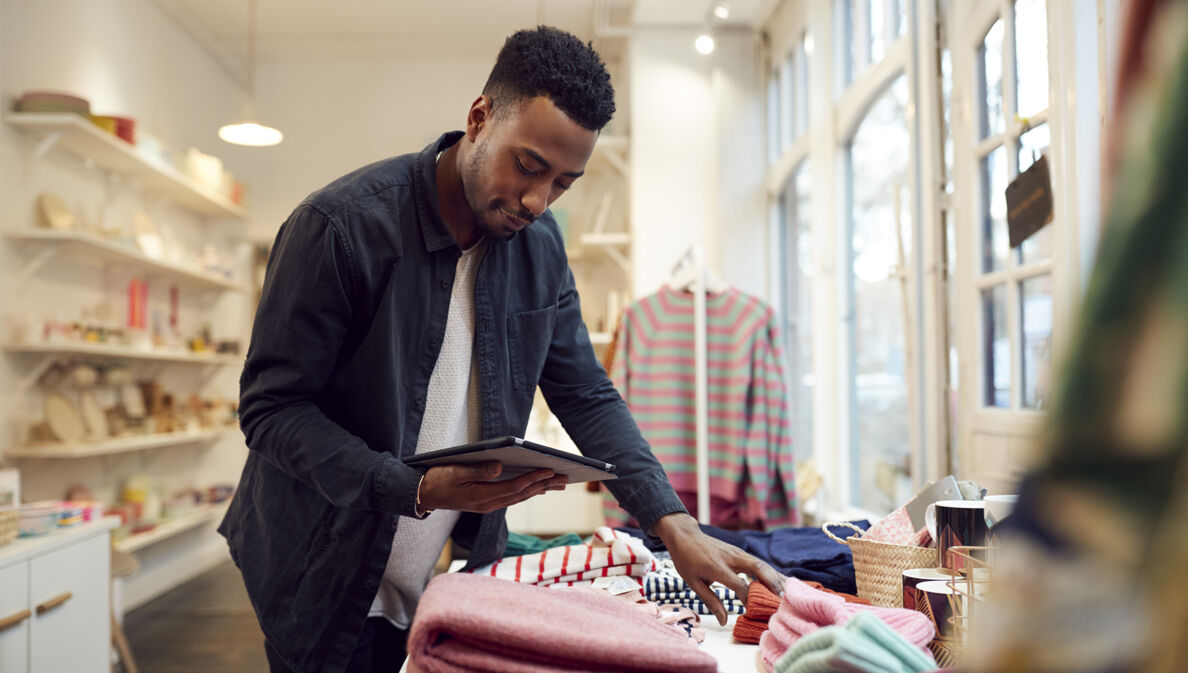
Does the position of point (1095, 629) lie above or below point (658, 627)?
above

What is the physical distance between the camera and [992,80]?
6.92ft

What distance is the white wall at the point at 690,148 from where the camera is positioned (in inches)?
179

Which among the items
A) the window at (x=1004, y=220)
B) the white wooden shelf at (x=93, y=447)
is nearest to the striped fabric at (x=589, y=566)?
the window at (x=1004, y=220)

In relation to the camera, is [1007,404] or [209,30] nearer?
[1007,404]

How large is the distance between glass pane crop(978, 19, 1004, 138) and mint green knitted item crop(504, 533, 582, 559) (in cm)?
141

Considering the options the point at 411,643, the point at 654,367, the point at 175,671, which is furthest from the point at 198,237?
the point at 411,643

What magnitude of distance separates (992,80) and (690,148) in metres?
2.64

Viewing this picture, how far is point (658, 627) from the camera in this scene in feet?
2.65

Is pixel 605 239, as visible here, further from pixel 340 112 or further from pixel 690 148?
pixel 340 112

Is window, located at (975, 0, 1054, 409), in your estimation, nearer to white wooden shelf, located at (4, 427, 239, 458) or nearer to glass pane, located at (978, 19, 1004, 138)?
glass pane, located at (978, 19, 1004, 138)

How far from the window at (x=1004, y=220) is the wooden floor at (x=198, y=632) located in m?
2.75

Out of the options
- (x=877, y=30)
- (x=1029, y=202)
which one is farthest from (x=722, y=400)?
(x=1029, y=202)

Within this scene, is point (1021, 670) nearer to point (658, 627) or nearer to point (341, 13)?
point (658, 627)

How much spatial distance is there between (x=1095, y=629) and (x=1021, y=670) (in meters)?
0.02
